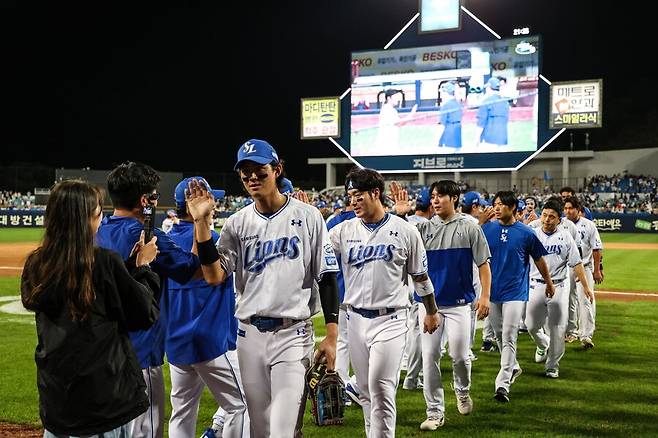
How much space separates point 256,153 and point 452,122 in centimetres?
3265

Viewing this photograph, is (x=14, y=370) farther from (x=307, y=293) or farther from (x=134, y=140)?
(x=134, y=140)

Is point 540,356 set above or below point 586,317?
below

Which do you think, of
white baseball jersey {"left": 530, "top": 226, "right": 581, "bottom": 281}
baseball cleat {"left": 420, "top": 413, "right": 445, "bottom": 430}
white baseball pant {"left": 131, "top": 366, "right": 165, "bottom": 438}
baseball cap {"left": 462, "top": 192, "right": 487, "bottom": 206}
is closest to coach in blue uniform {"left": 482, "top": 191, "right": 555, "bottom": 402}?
baseball cap {"left": 462, "top": 192, "right": 487, "bottom": 206}

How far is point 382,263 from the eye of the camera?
4730mm

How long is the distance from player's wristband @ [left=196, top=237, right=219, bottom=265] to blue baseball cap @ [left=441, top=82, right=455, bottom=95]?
109 ft

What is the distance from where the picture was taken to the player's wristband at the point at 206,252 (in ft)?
11.6

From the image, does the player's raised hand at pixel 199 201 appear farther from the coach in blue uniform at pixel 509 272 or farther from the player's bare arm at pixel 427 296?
the coach in blue uniform at pixel 509 272

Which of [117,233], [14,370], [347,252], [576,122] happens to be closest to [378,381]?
[347,252]

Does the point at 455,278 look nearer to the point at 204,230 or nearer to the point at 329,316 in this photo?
the point at 329,316

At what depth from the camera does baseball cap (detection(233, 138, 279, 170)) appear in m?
3.66

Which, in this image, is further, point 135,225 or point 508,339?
point 508,339

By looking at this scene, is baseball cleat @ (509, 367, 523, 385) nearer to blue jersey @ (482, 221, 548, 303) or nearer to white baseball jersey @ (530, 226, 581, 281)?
blue jersey @ (482, 221, 548, 303)

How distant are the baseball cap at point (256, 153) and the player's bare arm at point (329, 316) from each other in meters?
0.73

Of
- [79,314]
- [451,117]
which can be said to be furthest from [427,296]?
[451,117]
